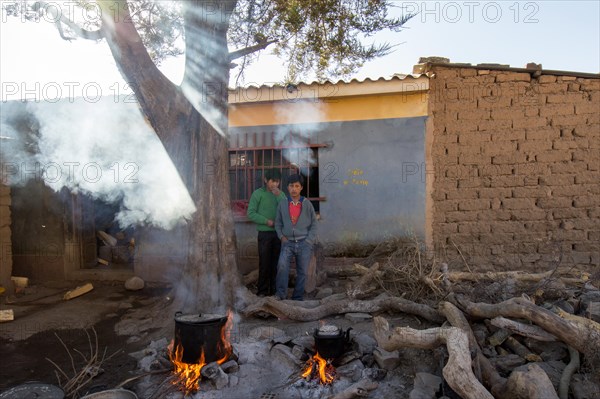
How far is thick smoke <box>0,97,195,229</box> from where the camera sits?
8.49 m

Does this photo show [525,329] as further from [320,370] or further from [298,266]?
[298,266]

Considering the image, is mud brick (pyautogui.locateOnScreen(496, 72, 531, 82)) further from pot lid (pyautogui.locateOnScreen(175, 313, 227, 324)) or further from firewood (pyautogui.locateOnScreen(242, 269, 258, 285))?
pot lid (pyautogui.locateOnScreen(175, 313, 227, 324))

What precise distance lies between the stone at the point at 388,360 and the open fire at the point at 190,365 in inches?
59.3

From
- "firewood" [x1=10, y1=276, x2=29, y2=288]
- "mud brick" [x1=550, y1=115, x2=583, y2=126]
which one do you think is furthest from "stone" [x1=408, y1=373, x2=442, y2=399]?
"firewood" [x1=10, y1=276, x2=29, y2=288]

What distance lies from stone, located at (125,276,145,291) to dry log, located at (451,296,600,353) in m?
6.06

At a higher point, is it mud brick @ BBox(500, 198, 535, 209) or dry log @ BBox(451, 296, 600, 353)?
mud brick @ BBox(500, 198, 535, 209)

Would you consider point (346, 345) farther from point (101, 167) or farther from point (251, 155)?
point (101, 167)

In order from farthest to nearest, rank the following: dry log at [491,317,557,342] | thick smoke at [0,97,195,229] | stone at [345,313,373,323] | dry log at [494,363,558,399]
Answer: thick smoke at [0,97,195,229]
stone at [345,313,373,323]
dry log at [491,317,557,342]
dry log at [494,363,558,399]

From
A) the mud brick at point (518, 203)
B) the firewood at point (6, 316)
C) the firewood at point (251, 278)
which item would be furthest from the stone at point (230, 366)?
the mud brick at point (518, 203)

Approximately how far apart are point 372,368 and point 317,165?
4519mm

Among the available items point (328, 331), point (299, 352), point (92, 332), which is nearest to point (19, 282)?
point (92, 332)

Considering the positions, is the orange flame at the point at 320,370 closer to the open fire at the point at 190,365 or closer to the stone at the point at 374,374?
the stone at the point at 374,374

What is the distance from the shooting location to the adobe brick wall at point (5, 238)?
26.1ft

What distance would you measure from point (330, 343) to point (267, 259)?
8.41ft
